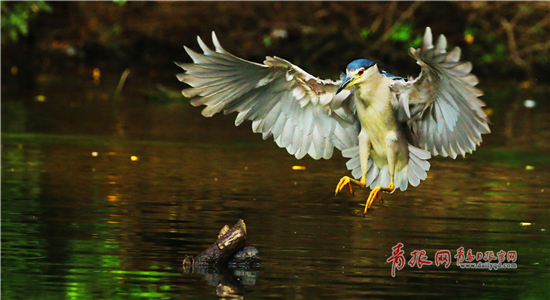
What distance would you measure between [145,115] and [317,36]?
892 cm

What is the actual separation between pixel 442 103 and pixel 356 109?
0.77 metres

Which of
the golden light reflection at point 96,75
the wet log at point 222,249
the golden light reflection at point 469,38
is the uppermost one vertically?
the golden light reflection at point 469,38

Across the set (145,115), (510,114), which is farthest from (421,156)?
(510,114)

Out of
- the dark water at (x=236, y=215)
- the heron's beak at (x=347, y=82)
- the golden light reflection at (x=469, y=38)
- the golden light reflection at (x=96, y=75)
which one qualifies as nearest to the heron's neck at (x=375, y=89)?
the heron's beak at (x=347, y=82)

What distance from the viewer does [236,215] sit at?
10352 millimetres

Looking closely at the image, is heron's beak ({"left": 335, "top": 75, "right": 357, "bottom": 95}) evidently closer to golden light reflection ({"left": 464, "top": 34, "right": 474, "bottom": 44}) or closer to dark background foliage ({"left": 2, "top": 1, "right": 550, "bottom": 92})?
dark background foliage ({"left": 2, "top": 1, "right": 550, "bottom": 92})

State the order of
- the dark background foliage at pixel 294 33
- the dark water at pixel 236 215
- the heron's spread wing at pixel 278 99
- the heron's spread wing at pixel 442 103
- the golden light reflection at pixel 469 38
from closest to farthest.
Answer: the heron's spread wing at pixel 442 103 → the dark water at pixel 236 215 → the heron's spread wing at pixel 278 99 → the dark background foliage at pixel 294 33 → the golden light reflection at pixel 469 38

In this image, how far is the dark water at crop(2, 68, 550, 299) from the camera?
7.59 metres

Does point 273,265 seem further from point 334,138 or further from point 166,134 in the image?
point 166,134

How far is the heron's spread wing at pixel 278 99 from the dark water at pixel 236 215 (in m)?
0.88

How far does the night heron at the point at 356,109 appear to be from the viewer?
8.18m

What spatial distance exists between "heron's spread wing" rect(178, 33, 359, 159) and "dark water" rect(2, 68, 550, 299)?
880 mm

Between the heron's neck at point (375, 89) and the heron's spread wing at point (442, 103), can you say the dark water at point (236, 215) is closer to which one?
the heron's spread wing at point (442, 103)

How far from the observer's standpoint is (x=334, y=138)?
9039 millimetres
